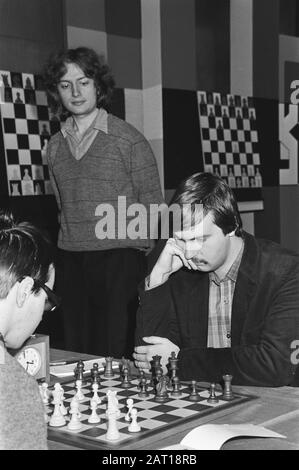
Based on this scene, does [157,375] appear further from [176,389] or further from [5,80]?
[5,80]

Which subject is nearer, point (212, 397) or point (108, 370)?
point (212, 397)

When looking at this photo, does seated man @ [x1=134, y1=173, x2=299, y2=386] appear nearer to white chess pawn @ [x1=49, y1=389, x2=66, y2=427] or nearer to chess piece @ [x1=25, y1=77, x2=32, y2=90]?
→ white chess pawn @ [x1=49, y1=389, x2=66, y2=427]

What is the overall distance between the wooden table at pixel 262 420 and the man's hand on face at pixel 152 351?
268mm

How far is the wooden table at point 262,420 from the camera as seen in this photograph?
1.25 m

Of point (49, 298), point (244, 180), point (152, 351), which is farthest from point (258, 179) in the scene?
point (49, 298)

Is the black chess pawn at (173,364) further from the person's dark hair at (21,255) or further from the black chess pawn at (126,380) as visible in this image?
the person's dark hair at (21,255)

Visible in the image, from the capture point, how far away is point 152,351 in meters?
1.89

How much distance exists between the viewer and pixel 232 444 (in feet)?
4.12

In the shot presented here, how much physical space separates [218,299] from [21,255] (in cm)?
95

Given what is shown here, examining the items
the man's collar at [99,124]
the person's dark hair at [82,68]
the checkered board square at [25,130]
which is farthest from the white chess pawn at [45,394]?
the checkered board square at [25,130]

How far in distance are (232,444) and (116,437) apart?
232mm

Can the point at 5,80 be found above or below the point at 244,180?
above

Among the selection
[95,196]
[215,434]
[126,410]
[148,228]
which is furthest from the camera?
[148,228]
